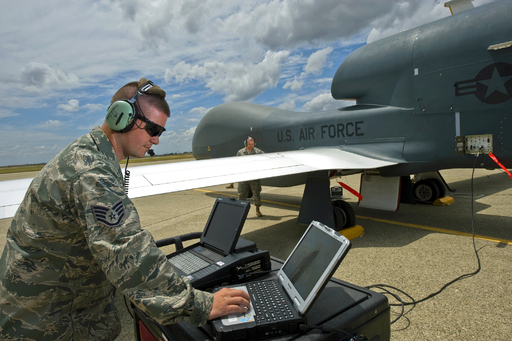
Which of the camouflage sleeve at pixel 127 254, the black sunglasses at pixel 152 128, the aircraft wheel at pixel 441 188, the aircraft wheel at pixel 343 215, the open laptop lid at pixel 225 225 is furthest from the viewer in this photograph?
the aircraft wheel at pixel 441 188

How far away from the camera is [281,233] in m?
5.89

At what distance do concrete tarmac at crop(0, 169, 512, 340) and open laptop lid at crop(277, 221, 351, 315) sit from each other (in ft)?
4.99

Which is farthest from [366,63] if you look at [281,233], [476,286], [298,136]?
[476,286]

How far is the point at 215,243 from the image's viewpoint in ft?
7.02

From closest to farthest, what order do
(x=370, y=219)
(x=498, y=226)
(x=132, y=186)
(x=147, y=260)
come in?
(x=147, y=260) → (x=132, y=186) → (x=498, y=226) → (x=370, y=219)

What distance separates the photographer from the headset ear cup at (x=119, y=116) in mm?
1492

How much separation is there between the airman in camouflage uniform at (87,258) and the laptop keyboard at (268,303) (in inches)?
4.3

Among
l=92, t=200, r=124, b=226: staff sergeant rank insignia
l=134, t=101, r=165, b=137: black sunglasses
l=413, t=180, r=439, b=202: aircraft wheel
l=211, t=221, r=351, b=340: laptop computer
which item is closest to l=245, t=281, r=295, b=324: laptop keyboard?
l=211, t=221, r=351, b=340: laptop computer

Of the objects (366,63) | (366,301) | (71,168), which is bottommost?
(366,301)

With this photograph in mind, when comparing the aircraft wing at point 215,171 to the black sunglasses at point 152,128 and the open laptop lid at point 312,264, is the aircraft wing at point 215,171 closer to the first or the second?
the black sunglasses at point 152,128

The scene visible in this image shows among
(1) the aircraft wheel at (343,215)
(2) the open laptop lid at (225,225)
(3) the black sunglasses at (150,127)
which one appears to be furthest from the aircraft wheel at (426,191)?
(3) the black sunglasses at (150,127)

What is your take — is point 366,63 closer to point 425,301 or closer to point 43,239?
point 425,301

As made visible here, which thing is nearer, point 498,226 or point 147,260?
point 147,260

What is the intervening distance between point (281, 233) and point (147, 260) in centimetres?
487
